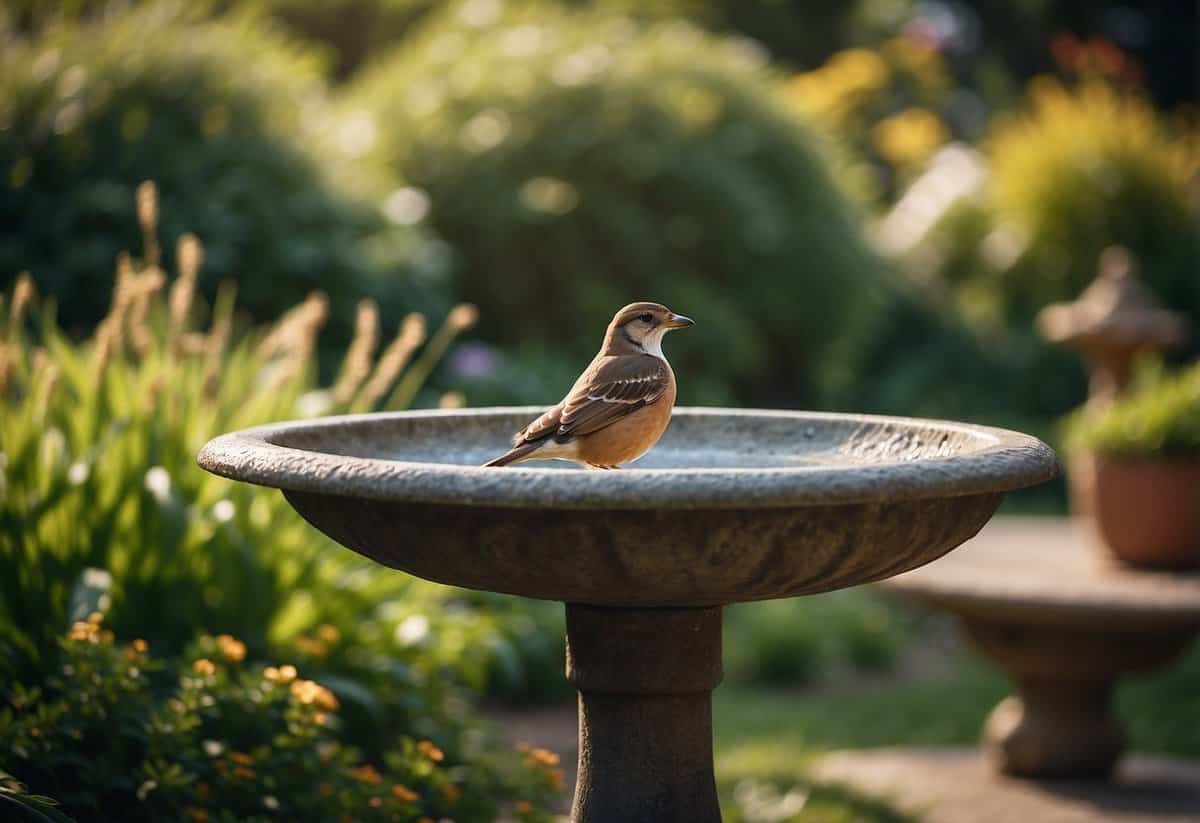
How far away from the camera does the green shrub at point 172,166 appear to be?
6.33 metres

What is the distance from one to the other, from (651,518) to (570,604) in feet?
2.00

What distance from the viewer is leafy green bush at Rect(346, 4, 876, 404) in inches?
354

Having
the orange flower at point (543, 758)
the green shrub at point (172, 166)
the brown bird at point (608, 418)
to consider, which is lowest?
the orange flower at point (543, 758)

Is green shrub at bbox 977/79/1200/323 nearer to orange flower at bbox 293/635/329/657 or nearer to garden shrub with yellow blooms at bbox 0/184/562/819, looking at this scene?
garden shrub with yellow blooms at bbox 0/184/562/819

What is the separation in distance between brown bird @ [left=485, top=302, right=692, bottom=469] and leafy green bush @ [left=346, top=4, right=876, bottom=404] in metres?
5.53

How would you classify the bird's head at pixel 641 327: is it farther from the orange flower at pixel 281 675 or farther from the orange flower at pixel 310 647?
the orange flower at pixel 310 647

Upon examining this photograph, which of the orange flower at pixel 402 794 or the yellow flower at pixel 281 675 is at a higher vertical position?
the yellow flower at pixel 281 675

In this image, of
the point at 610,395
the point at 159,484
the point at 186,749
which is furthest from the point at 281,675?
the point at 610,395

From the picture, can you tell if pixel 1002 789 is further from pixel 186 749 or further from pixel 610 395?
pixel 186 749

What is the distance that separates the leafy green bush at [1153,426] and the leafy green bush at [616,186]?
13.2 feet

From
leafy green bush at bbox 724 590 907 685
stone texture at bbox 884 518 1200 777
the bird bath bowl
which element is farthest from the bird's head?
leafy green bush at bbox 724 590 907 685

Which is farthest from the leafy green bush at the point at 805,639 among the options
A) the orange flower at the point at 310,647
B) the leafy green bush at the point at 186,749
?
the leafy green bush at the point at 186,749

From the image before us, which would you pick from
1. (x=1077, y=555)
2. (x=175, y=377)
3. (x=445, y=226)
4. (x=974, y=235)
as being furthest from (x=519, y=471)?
(x=974, y=235)

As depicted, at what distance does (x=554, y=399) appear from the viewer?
7.62 meters
